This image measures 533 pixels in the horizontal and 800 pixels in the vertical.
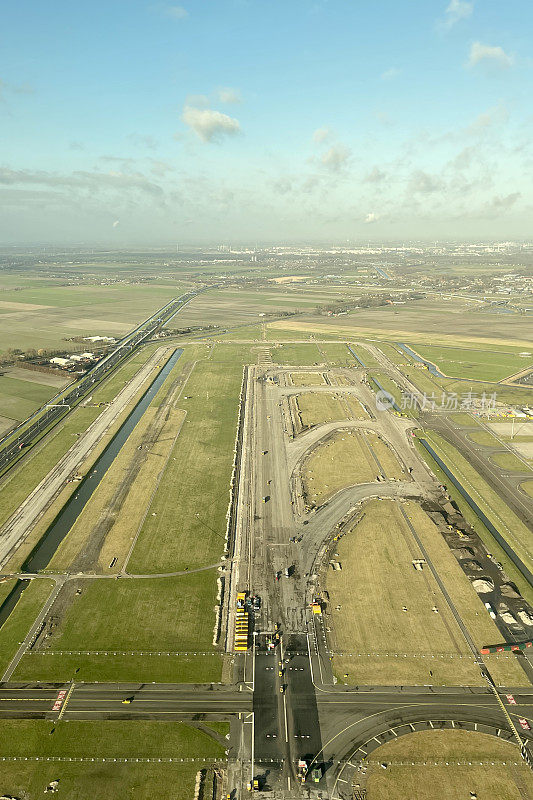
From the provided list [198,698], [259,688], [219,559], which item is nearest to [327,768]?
[259,688]

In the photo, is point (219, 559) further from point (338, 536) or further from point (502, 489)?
point (502, 489)

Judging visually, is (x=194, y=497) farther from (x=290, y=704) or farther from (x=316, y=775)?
(x=316, y=775)

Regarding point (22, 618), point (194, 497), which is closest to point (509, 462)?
point (194, 497)

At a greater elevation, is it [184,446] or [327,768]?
[184,446]

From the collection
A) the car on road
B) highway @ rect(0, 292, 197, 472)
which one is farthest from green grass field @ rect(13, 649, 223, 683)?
highway @ rect(0, 292, 197, 472)

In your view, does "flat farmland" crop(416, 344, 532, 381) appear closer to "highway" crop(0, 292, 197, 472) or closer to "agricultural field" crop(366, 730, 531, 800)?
"agricultural field" crop(366, 730, 531, 800)
